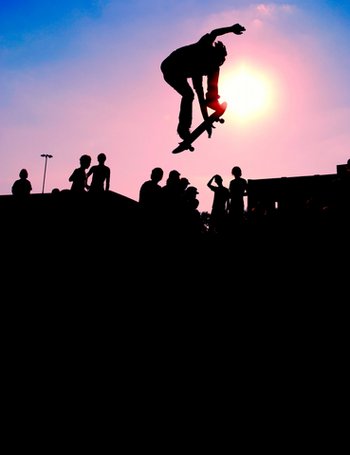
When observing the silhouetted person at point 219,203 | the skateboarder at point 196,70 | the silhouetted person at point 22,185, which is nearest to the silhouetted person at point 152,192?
the skateboarder at point 196,70

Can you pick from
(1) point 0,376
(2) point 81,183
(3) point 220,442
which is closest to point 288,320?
(3) point 220,442

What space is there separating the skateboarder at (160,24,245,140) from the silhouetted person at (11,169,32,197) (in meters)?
3.71

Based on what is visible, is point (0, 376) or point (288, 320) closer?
point (0, 376)

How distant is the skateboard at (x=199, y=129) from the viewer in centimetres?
682

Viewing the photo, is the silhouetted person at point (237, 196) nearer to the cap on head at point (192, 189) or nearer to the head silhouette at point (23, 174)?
the cap on head at point (192, 189)

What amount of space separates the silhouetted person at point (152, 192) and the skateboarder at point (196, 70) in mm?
884

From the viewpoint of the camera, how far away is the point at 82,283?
558cm

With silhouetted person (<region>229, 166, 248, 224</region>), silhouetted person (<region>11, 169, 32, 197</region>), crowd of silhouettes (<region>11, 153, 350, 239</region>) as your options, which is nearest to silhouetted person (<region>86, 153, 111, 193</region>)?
crowd of silhouettes (<region>11, 153, 350, 239</region>)

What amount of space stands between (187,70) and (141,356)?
182 inches

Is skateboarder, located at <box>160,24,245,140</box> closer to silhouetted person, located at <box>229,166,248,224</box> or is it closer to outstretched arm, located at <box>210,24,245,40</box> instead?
outstretched arm, located at <box>210,24,245,40</box>

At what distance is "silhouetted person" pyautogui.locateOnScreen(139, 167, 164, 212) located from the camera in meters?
6.36

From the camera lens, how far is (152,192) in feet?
21.1

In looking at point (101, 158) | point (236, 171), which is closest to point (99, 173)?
point (101, 158)

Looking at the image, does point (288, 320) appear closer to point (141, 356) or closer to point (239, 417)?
point (239, 417)
